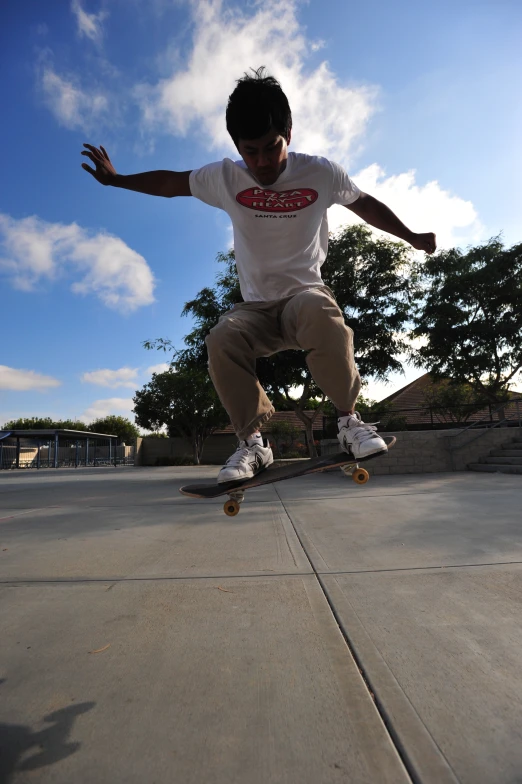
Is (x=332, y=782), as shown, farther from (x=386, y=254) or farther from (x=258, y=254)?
(x=386, y=254)

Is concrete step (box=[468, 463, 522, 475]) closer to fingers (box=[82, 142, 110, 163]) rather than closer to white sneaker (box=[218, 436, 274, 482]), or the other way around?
white sneaker (box=[218, 436, 274, 482])

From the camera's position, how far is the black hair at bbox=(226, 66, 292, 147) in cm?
226

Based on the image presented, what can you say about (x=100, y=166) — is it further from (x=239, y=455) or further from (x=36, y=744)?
(x=36, y=744)

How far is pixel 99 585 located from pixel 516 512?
4256 mm

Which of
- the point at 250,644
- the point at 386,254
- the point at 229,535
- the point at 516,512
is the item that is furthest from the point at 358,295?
the point at 250,644

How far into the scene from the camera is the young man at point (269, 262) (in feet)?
7.89

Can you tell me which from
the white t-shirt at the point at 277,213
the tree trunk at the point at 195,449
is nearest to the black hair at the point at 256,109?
the white t-shirt at the point at 277,213

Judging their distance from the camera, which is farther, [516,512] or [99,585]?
[516,512]

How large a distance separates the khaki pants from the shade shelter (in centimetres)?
2911

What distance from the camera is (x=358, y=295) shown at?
44.3ft

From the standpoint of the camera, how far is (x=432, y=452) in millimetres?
11969

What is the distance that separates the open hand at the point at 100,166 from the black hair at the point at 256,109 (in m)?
0.83

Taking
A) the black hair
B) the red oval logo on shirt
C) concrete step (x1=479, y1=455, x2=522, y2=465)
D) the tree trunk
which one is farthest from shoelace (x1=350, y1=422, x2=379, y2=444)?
the tree trunk

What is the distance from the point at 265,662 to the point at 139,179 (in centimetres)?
262
